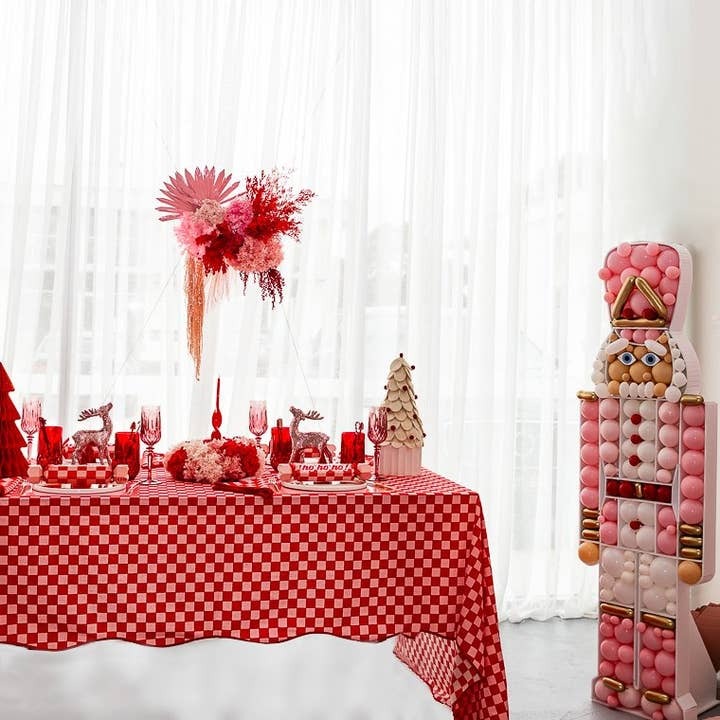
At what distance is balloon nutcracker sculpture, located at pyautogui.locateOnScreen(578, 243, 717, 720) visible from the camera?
10.9 ft

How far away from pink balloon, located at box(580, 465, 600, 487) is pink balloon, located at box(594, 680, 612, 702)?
733mm

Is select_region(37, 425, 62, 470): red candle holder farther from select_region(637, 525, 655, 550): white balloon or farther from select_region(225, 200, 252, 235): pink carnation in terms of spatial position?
select_region(637, 525, 655, 550): white balloon

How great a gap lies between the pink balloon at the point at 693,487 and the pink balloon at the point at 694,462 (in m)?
0.02

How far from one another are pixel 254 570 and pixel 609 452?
59.8 inches

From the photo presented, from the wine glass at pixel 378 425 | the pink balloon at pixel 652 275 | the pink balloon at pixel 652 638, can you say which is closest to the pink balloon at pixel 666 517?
the pink balloon at pixel 652 638

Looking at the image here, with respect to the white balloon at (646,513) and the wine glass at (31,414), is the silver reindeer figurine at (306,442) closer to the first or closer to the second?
the wine glass at (31,414)

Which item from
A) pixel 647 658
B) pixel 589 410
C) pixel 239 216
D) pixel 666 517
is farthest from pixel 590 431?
pixel 239 216

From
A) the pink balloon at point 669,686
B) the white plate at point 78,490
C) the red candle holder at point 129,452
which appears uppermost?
the red candle holder at point 129,452

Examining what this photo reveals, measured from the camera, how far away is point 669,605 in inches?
133

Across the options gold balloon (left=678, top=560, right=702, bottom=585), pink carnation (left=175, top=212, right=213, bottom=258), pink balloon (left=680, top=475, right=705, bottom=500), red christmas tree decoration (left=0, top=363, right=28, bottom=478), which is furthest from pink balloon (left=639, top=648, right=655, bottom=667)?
red christmas tree decoration (left=0, top=363, right=28, bottom=478)

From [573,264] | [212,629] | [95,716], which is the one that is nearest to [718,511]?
[573,264]

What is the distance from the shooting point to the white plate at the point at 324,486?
282 cm

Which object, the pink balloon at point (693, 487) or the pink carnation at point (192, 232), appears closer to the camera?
the pink carnation at point (192, 232)

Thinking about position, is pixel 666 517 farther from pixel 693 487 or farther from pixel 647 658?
pixel 647 658
